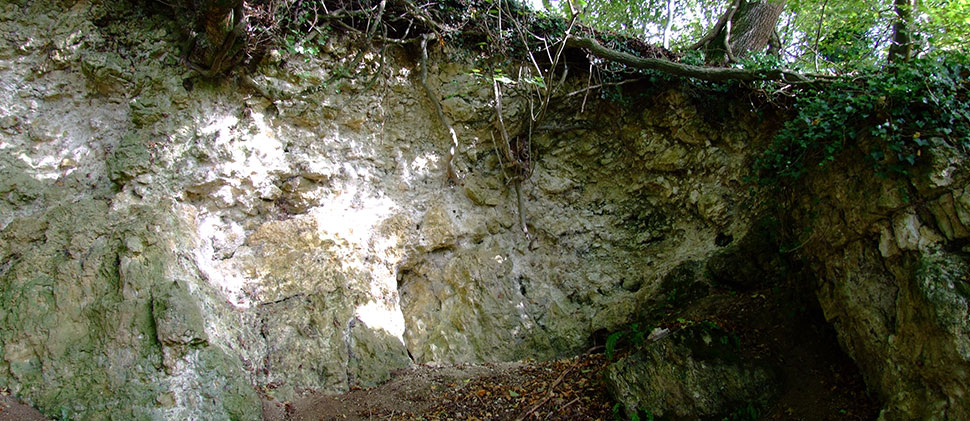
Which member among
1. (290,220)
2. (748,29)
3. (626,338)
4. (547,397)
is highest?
(748,29)

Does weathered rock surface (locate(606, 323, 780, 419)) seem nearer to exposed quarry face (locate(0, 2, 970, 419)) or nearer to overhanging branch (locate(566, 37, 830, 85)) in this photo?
exposed quarry face (locate(0, 2, 970, 419))

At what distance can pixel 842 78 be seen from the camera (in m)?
4.05

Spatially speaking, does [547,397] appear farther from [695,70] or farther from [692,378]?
[695,70]

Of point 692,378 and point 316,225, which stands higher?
point 692,378

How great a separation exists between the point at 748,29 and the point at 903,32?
6.09 ft

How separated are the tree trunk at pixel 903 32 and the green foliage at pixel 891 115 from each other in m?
0.89

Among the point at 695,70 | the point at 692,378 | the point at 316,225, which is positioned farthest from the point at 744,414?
the point at 316,225

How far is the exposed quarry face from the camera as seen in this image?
11.7 feet

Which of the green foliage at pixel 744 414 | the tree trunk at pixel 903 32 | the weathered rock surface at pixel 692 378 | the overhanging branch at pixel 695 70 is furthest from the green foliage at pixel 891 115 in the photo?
the green foliage at pixel 744 414

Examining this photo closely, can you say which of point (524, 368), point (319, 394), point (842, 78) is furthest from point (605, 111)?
point (319, 394)

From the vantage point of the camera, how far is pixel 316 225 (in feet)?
16.3

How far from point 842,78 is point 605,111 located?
266 centimetres

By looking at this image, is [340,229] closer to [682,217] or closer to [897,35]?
[682,217]

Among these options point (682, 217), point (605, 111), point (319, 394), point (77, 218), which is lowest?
point (319, 394)
